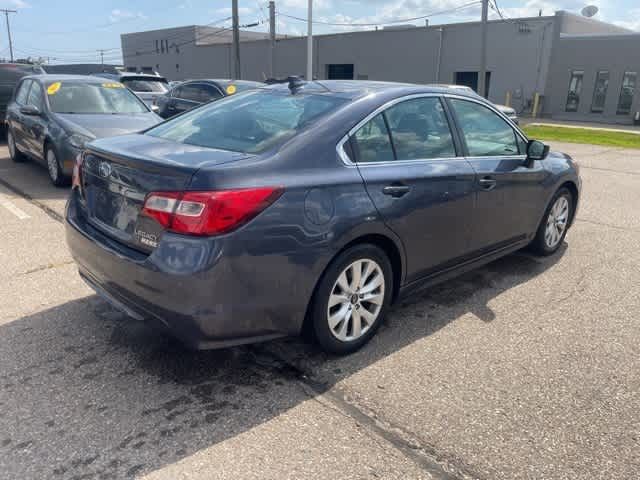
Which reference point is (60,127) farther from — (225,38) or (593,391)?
(225,38)

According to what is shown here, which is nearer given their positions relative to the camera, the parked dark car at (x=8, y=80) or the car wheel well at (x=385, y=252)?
the car wheel well at (x=385, y=252)

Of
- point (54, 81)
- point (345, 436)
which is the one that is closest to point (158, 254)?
point (345, 436)

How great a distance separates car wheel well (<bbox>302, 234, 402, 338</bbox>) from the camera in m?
3.10

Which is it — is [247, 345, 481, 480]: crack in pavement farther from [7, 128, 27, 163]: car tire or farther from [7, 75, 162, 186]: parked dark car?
[7, 128, 27, 163]: car tire

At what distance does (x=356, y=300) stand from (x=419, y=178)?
874mm

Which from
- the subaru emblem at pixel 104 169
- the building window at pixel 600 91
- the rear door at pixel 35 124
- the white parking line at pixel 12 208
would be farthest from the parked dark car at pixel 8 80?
the building window at pixel 600 91

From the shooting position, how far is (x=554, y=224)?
5258 millimetres

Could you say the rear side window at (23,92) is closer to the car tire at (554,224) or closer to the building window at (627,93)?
the car tire at (554,224)

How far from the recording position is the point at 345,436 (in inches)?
104

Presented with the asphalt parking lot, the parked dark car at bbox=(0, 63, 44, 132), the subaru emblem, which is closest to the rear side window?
the parked dark car at bbox=(0, 63, 44, 132)

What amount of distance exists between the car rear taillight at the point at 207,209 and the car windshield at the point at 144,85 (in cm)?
1400

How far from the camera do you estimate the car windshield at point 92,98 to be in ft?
26.6

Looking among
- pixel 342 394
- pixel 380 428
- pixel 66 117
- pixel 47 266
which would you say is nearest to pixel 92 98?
pixel 66 117

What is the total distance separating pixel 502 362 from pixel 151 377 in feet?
6.81
